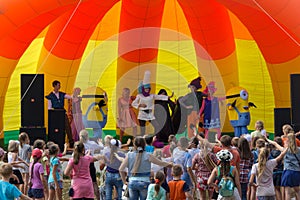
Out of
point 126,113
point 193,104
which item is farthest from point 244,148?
point 126,113

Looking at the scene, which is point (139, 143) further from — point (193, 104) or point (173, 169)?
point (193, 104)

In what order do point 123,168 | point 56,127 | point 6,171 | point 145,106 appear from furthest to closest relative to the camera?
1. point 145,106
2. point 56,127
3. point 123,168
4. point 6,171

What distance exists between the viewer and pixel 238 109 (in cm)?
1398

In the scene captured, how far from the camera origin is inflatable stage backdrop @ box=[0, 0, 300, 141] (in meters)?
13.3

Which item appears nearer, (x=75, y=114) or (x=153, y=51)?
(x=75, y=114)

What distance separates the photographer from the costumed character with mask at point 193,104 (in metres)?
14.5

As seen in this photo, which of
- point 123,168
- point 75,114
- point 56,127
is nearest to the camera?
point 123,168

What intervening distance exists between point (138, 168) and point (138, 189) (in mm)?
228

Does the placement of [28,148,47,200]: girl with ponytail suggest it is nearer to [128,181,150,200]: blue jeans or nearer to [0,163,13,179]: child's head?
[128,181,150,200]: blue jeans

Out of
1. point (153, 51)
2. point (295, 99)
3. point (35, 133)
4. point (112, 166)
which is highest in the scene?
point (153, 51)

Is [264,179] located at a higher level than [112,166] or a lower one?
lower

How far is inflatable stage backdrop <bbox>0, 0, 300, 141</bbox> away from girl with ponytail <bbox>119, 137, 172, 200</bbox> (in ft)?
15.8

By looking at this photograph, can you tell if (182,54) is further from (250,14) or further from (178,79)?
(250,14)

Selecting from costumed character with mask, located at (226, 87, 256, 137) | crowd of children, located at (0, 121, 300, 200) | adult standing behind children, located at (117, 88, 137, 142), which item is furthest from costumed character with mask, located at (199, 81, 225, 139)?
crowd of children, located at (0, 121, 300, 200)
